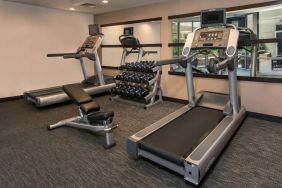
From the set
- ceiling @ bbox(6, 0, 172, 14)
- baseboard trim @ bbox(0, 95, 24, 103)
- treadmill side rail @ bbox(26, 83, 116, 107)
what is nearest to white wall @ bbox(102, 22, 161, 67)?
ceiling @ bbox(6, 0, 172, 14)

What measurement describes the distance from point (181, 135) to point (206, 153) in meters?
0.50

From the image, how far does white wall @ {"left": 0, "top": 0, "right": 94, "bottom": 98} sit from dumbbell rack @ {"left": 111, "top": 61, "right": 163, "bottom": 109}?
202 centimetres

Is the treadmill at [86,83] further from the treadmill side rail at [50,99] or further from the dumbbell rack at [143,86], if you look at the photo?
the dumbbell rack at [143,86]

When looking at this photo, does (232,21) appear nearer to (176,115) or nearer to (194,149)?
(176,115)

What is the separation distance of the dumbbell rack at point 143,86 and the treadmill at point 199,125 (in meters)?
1.03

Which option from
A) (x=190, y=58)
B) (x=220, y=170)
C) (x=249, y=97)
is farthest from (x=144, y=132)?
(x=249, y=97)

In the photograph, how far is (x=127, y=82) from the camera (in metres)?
4.77

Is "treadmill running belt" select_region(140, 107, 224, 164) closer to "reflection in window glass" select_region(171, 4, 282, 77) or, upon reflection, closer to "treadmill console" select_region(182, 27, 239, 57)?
"treadmill console" select_region(182, 27, 239, 57)

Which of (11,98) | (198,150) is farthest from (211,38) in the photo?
(11,98)

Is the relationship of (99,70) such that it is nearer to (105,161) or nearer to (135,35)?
(135,35)

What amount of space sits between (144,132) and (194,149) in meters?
0.68

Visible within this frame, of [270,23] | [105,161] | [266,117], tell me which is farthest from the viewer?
[270,23]

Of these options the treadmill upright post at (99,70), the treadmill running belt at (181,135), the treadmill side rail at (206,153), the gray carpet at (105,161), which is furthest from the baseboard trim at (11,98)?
the treadmill side rail at (206,153)

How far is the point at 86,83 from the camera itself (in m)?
5.60
